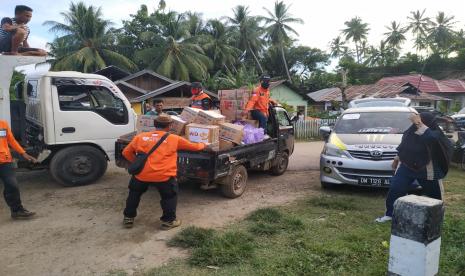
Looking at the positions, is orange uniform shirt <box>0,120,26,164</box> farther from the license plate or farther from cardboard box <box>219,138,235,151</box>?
the license plate

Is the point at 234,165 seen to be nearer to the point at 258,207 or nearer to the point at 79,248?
the point at 258,207

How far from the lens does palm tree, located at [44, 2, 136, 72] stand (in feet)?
99.4

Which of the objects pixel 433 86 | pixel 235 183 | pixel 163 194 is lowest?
pixel 235 183

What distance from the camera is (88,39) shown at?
104ft

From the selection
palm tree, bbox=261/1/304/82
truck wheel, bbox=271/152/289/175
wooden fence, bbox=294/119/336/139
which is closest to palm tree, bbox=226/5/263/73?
palm tree, bbox=261/1/304/82

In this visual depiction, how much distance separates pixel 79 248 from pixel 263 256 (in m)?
2.08

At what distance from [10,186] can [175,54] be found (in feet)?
86.4

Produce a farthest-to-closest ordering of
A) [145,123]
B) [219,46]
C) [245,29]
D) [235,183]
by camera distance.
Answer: [245,29] → [219,46] → [145,123] → [235,183]

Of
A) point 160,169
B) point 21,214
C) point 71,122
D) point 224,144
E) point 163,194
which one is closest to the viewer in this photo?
point 160,169

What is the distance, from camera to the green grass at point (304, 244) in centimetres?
371

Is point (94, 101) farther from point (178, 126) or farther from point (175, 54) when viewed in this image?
point (175, 54)

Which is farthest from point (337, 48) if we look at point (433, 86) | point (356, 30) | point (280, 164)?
point (280, 164)

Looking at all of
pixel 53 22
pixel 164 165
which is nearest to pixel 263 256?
pixel 164 165

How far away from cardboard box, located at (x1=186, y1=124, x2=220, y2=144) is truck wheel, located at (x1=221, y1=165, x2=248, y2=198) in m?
0.70
